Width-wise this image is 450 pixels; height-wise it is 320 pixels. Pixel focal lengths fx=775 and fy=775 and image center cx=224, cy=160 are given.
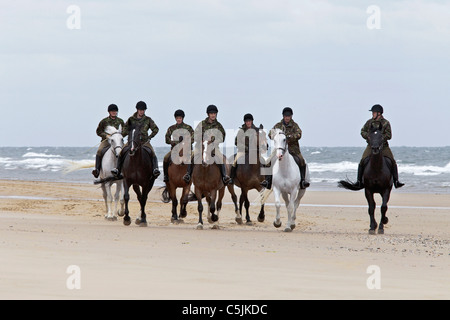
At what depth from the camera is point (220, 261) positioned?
32.2 ft

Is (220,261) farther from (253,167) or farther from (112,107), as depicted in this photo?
(112,107)

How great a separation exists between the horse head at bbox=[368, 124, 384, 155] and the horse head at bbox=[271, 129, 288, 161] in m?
1.60

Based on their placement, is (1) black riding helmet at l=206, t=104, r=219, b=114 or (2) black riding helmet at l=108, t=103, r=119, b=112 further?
(2) black riding helmet at l=108, t=103, r=119, b=112

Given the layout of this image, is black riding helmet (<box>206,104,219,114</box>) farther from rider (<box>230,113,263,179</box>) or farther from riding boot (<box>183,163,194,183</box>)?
rider (<box>230,113,263,179</box>)

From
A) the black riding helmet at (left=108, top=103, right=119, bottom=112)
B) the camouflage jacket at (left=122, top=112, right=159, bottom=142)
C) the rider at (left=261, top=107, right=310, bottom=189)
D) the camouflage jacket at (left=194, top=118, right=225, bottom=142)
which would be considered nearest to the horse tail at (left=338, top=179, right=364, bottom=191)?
the rider at (left=261, top=107, right=310, bottom=189)

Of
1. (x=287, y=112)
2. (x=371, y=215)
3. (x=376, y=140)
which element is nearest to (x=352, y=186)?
(x=371, y=215)

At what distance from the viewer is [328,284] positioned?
27.0 ft

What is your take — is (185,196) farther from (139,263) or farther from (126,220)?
(139,263)

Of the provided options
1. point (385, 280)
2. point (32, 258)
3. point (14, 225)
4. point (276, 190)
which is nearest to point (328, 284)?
point (385, 280)

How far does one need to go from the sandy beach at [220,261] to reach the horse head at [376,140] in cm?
160

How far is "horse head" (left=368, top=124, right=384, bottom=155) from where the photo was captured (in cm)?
1413

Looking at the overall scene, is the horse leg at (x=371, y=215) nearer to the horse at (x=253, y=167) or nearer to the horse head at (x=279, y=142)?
the horse head at (x=279, y=142)

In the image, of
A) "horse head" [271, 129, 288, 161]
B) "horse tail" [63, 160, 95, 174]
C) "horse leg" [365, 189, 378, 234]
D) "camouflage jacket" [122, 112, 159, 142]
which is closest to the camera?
"horse head" [271, 129, 288, 161]
